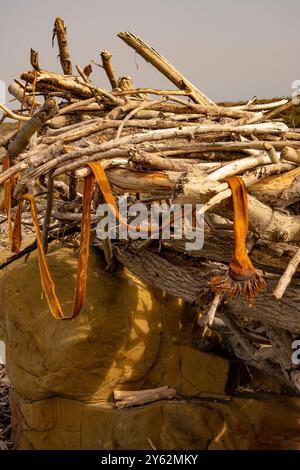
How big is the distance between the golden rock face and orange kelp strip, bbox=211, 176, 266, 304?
2760 millimetres

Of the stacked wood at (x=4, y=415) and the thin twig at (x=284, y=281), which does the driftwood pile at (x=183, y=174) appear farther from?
the stacked wood at (x=4, y=415)

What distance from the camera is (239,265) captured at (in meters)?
3.24

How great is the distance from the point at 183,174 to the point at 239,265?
1.91 ft

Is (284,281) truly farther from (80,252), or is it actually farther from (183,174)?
(80,252)

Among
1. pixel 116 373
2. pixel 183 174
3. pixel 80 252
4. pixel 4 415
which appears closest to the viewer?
pixel 183 174

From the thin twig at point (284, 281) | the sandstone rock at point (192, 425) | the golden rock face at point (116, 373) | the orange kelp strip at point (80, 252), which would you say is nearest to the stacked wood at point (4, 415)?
the golden rock face at point (116, 373)

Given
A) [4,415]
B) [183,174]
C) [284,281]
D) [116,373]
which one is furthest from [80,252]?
[4,415]

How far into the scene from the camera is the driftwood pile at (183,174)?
135 inches

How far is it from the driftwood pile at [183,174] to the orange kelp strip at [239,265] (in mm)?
16

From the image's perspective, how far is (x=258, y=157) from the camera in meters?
3.63

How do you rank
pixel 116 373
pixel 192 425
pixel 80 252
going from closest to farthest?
1. pixel 80 252
2. pixel 192 425
3. pixel 116 373

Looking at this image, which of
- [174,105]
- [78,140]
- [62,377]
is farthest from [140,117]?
[62,377]

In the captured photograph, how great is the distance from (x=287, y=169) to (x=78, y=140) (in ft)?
6.43
